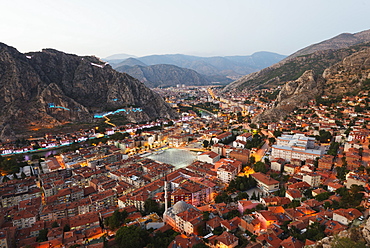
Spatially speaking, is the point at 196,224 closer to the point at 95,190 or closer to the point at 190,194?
the point at 190,194

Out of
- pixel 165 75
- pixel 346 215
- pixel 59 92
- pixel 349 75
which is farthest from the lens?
pixel 165 75

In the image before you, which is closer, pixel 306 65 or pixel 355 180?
pixel 355 180

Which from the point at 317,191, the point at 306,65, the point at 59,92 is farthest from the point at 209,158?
the point at 306,65

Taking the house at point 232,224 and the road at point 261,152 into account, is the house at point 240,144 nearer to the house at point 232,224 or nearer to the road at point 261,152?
the road at point 261,152

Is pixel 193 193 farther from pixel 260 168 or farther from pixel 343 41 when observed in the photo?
pixel 343 41

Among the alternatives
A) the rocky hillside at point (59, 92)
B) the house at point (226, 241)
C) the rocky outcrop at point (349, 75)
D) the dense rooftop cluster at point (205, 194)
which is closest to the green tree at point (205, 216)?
the dense rooftop cluster at point (205, 194)

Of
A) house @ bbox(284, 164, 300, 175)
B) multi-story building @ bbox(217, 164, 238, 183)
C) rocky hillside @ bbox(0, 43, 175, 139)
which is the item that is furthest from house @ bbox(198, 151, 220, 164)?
rocky hillside @ bbox(0, 43, 175, 139)
